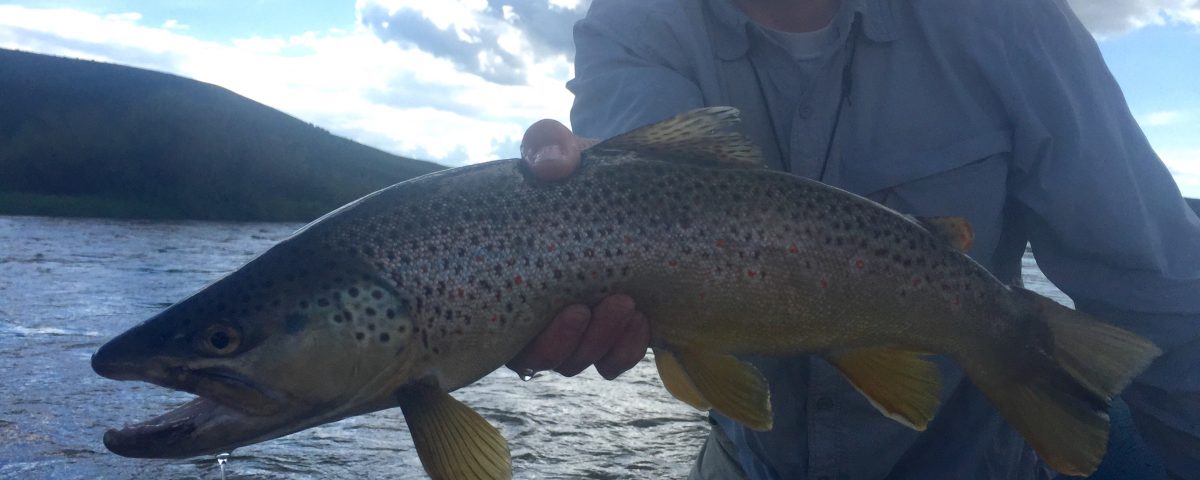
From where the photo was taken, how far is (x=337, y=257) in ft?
7.66

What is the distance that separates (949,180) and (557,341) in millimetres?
1486

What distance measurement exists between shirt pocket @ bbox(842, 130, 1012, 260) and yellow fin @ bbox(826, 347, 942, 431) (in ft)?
2.19

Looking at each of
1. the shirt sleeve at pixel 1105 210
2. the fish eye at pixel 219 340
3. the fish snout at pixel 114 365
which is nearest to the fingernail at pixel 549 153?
the fish eye at pixel 219 340

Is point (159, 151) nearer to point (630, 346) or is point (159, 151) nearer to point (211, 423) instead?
point (211, 423)

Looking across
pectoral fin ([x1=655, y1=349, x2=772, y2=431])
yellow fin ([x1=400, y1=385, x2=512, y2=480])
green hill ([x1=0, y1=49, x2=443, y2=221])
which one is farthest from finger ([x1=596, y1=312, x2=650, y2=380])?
green hill ([x1=0, y1=49, x2=443, y2=221])

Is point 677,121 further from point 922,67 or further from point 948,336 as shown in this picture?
point 922,67

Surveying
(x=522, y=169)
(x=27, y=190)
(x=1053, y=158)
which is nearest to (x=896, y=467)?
(x=1053, y=158)

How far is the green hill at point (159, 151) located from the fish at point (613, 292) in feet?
114

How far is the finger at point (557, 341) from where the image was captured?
2389 millimetres

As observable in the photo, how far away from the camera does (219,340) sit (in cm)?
222

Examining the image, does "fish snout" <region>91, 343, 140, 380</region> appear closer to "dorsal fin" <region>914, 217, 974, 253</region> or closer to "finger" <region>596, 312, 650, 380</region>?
"finger" <region>596, 312, 650, 380</region>

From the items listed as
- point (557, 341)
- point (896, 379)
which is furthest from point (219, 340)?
point (896, 379)

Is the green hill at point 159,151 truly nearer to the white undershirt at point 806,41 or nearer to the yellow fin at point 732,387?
the white undershirt at point 806,41

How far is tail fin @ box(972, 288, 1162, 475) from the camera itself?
8.23 feet
